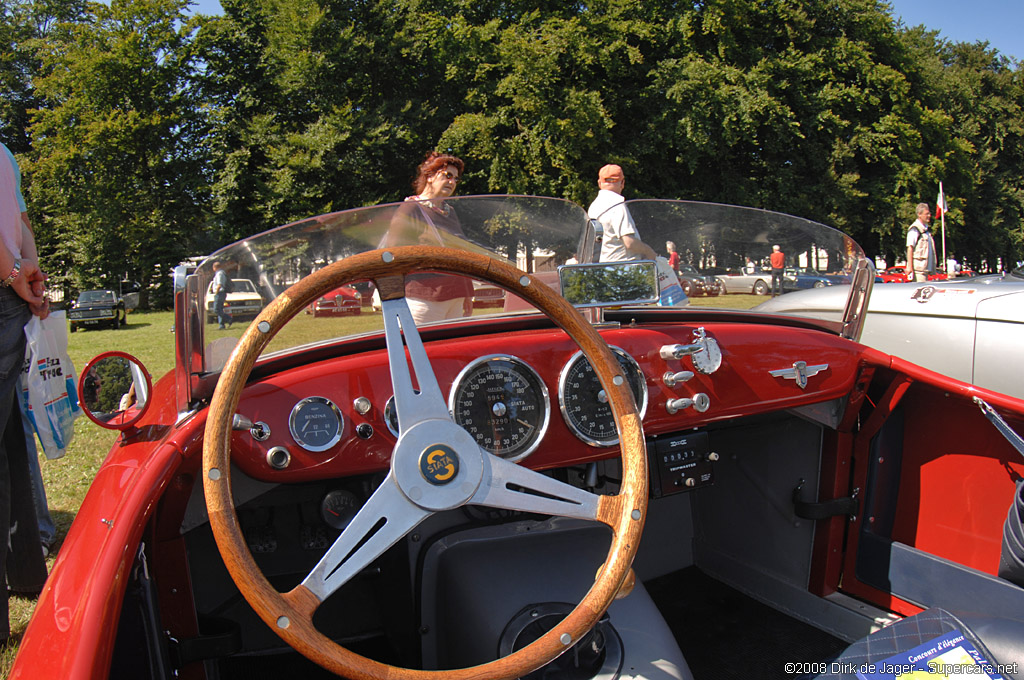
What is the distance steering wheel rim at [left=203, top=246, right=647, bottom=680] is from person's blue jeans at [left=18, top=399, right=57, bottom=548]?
1891mm

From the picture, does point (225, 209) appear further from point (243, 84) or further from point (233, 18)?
point (233, 18)

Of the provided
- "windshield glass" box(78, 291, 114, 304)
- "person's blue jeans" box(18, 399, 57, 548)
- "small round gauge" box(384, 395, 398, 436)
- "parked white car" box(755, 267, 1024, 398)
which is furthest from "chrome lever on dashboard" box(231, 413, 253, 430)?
"windshield glass" box(78, 291, 114, 304)

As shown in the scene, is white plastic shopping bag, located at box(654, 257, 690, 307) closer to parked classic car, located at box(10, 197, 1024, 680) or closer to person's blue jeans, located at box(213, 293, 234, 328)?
parked classic car, located at box(10, 197, 1024, 680)

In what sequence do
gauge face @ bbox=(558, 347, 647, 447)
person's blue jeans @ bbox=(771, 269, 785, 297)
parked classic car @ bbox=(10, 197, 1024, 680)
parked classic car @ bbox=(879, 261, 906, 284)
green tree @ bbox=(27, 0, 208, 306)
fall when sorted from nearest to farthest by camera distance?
1. parked classic car @ bbox=(10, 197, 1024, 680)
2. gauge face @ bbox=(558, 347, 647, 447)
3. person's blue jeans @ bbox=(771, 269, 785, 297)
4. parked classic car @ bbox=(879, 261, 906, 284)
5. green tree @ bbox=(27, 0, 208, 306)

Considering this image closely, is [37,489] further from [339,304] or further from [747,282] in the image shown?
[747,282]

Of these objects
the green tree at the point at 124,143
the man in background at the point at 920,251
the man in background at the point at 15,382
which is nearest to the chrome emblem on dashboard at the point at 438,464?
the man in background at the point at 15,382

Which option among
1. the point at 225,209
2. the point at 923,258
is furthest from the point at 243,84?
the point at 923,258

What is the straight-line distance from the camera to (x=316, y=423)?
1640 millimetres

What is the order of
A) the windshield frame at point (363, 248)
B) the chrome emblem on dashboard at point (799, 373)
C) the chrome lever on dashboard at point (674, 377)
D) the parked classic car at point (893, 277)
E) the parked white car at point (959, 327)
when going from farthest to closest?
1. the parked classic car at point (893, 277)
2. the parked white car at point (959, 327)
3. the chrome emblem on dashboard at point (799, 373)
4. the chrome lever on dashboard at point (674, 377)
5. the windshield frame at point (363, 248)

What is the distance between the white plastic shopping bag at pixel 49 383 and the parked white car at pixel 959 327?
427 cm

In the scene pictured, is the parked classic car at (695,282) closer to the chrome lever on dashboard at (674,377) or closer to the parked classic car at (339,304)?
the chrome lever on dashboard at (674,377)

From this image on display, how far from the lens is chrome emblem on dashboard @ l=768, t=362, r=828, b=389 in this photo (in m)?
2.11

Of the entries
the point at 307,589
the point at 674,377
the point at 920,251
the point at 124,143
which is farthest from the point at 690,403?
the point at 124,143

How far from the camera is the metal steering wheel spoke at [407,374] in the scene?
4.41 feet
